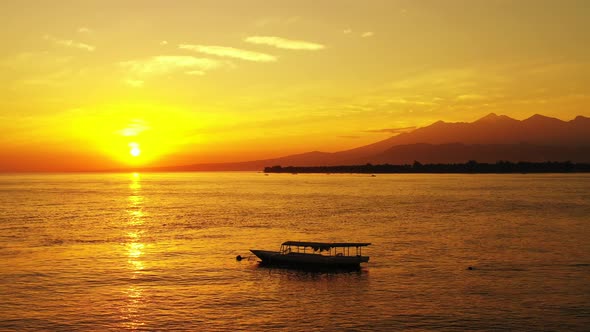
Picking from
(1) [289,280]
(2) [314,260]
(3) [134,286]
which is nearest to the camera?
(3) [134,286]

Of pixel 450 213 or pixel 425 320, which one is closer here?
pixel 425 320

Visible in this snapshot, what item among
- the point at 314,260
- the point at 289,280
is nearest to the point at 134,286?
the point at 289,280

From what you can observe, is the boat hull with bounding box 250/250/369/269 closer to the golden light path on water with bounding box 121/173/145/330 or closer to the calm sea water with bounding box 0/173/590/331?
the calm sea water with bounding box 0/173/590/331

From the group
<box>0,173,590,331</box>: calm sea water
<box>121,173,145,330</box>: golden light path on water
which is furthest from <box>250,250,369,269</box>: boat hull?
<box>121,173,145,330</box>: golden light path on water

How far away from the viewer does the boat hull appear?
47094mm

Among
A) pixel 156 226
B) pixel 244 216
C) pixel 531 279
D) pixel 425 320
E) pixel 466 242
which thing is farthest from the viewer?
pixel 244 216

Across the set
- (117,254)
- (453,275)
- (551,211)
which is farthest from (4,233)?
(551,211)

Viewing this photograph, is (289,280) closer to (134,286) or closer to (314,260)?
(314,260)

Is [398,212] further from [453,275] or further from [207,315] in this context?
[207,315]

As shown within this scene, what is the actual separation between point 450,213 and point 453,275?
57.4 m

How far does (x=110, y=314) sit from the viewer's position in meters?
33.8

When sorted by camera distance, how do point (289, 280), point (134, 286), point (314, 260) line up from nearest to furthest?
point (134, 286) → point (289, 280) → point (314, 260)

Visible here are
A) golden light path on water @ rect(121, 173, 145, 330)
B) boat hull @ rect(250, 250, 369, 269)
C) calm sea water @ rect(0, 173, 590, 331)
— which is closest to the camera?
calm sea water @ rect(0, 173, 590, 331)

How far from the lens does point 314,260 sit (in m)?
47.4
